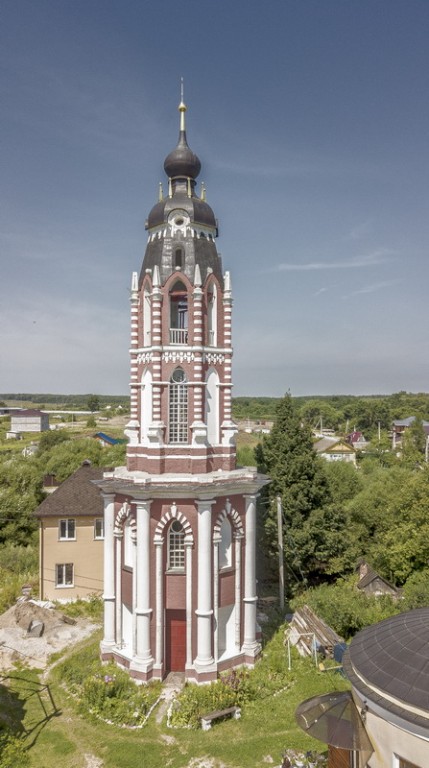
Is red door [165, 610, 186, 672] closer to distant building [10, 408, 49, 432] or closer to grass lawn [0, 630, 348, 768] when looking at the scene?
grass lawn [0, 630, 348, 768]

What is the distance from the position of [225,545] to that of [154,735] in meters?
7.34

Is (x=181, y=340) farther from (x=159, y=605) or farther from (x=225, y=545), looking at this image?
(x=159, y=605)

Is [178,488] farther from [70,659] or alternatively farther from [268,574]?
[268,574]

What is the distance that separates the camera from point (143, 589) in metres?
→ 20.7

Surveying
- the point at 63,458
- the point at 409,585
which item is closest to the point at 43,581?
the point at 409,585

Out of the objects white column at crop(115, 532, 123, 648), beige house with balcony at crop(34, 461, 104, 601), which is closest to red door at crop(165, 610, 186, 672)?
white column at crop(115, 532, 123, 648)

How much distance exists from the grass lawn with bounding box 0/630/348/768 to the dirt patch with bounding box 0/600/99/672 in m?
2.57

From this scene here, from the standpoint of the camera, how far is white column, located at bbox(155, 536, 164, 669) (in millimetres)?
20781

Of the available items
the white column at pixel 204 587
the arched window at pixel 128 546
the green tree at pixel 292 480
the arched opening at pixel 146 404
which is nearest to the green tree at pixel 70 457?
the green tree at pixel 292 480

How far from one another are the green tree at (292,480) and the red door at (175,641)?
11926 millimetres

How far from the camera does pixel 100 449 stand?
6400cm

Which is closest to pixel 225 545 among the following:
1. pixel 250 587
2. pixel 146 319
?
pixel 250 587

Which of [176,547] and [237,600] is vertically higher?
[176,547]

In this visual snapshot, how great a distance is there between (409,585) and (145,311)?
66.9 feet
